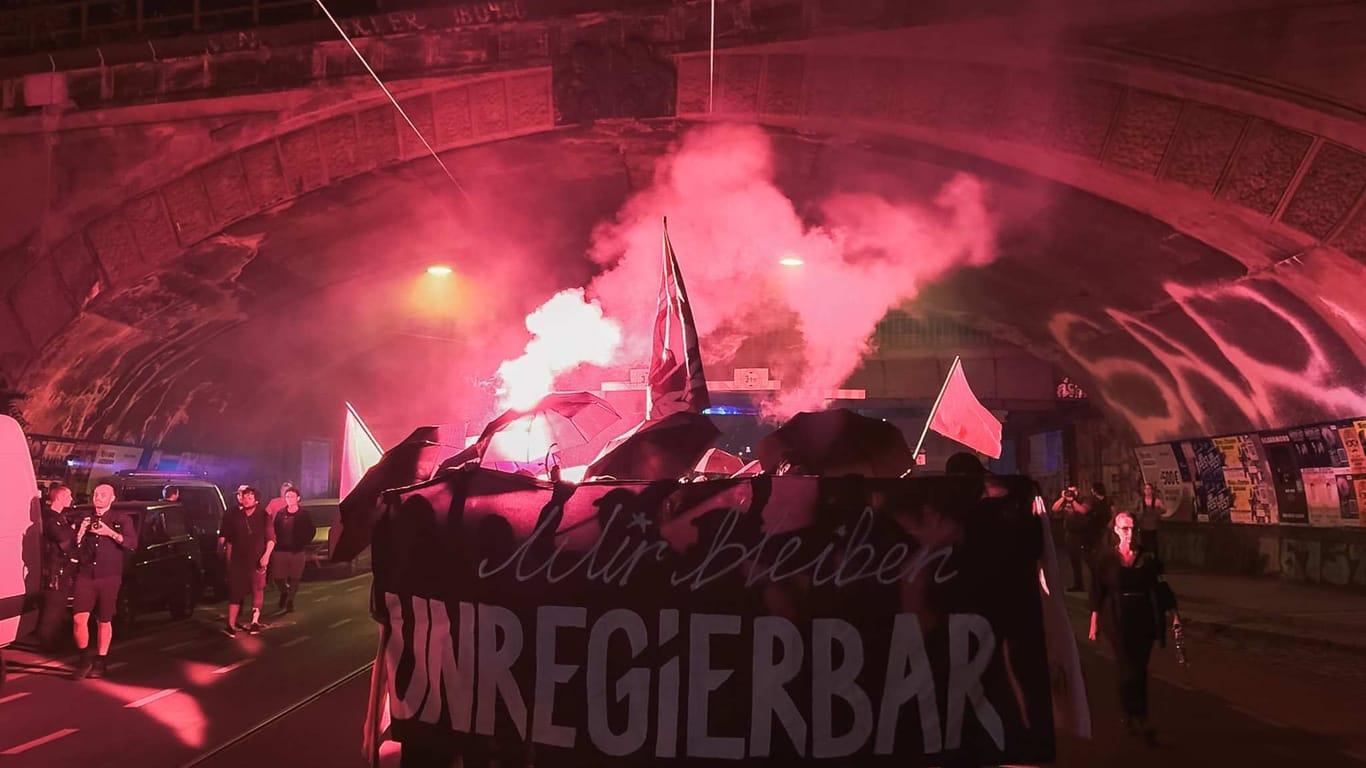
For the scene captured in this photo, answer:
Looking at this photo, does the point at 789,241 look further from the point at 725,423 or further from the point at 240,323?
the point at 725,423

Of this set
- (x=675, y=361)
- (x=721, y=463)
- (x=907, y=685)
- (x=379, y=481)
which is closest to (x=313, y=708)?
(x=721, y=463)

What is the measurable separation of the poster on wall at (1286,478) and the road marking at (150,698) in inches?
586

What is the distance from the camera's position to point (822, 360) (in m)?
23.0

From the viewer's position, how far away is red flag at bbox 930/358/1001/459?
5.66 m

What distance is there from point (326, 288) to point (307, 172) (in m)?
4.94

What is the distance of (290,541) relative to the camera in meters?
14.0

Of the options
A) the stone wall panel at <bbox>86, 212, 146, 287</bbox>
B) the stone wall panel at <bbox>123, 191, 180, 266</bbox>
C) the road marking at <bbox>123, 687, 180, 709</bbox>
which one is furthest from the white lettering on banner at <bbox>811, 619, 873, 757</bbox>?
the stone wall panel at <bbox>86, 212, 146, 287</bbox>

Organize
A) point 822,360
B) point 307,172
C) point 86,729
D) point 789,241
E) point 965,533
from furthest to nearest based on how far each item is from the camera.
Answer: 1. point 822,360
2. point 789,241
3. point 307,172
4. point 86,729
5. point 965,533

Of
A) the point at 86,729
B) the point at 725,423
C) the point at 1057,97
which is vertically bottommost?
the point at 86,729

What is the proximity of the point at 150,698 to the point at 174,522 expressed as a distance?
6430 millimetres

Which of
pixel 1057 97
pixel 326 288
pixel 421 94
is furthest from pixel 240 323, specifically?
pixel 1057 97

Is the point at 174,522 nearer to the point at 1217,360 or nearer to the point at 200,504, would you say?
the point at 200,504

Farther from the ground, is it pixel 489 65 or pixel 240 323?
pixel 489 65

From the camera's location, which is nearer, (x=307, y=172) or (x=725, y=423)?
(x=307, y=172)
